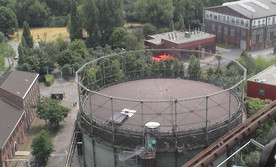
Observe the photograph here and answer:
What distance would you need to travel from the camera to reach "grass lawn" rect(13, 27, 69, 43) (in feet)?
307

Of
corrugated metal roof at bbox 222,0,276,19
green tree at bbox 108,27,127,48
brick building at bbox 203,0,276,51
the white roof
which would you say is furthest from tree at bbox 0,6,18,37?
the white roof

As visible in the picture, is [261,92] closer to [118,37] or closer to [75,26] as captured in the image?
[118,37]

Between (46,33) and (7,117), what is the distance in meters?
57.7

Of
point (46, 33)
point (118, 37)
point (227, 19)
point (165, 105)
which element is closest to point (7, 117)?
point (165, 105)

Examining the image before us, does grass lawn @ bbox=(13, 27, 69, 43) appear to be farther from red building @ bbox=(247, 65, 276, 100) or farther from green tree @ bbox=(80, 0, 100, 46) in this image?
red building @ bbox=(247, 65, 276, 100)

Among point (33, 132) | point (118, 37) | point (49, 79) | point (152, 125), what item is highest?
point (118, 37)

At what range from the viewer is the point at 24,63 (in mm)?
65125

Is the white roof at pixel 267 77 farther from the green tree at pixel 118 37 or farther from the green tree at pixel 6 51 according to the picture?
the green tree at pixel 6 51

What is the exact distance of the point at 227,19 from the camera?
264 ft

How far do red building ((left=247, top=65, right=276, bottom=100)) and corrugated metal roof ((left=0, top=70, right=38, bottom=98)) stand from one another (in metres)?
28.1

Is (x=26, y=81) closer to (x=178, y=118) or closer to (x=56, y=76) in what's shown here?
(x=56, y=76)

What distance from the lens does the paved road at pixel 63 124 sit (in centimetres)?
4294

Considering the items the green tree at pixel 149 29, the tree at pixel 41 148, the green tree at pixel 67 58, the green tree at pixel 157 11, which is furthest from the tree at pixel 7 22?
the tree at pixel 41 148

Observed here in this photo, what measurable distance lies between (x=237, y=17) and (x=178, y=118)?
5329cm
